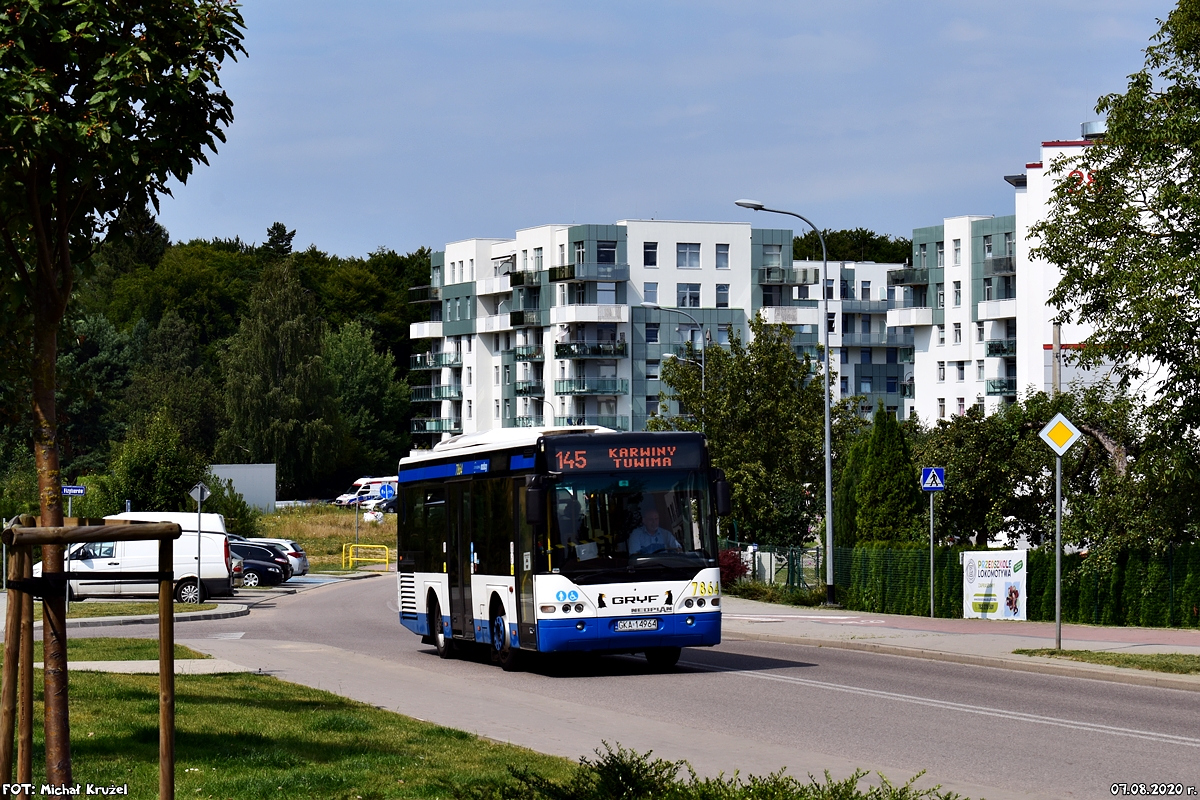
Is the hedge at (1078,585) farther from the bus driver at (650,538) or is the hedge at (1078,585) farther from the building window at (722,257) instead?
the building window at (722,257)

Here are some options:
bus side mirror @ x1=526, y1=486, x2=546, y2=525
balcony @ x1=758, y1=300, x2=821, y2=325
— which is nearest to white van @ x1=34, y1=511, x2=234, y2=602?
bus side mirror @ x1=526, y1=486, x2=546, y2=525

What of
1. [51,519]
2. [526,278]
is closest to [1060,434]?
[51,519]

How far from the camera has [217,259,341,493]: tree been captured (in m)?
111

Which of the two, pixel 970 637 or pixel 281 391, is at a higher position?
pixel 281 391

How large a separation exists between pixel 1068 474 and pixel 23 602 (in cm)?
2739

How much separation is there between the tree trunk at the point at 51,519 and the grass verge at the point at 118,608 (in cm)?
2542

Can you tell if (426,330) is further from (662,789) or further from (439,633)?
(662,789)

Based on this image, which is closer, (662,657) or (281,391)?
(662,657)

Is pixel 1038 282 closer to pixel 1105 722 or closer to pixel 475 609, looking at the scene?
pixel 475 609

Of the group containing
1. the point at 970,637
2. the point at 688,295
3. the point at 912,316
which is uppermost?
the point at 688,295

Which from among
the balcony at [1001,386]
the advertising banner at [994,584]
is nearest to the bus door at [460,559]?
the advertising banner at [994,584]

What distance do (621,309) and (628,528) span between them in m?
92.5

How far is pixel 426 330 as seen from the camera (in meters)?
131

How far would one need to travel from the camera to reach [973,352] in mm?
103875
